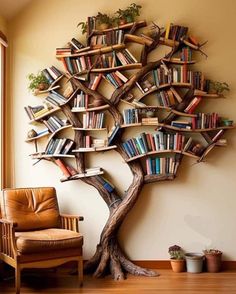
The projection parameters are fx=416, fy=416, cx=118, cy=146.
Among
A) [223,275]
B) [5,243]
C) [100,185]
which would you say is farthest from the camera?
[100,185]

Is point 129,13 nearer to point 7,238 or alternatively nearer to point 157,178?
point 157,178

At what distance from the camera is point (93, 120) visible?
4.64 m

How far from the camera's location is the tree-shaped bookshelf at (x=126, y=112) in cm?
450

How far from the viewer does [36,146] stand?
4820 millimetres

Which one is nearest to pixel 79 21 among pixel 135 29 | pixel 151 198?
pixel 135 29

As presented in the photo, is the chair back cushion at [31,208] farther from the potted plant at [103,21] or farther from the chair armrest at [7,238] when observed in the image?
the potted plant at [103,21]

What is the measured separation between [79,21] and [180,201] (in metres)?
2.35

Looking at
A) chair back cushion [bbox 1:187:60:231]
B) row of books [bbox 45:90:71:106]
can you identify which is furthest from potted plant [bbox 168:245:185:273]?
row of books [bbox 45:90:71:106]

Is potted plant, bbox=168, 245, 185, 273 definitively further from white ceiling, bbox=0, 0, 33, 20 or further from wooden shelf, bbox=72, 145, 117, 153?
white ceiling, bbox=0, 0, 33, 20

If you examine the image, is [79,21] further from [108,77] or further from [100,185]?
[100,185]

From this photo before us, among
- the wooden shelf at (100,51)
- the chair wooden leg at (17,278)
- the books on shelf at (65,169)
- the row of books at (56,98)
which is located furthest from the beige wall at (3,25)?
the chair wooden leg at (17,278)

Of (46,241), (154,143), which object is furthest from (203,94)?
(46,241)

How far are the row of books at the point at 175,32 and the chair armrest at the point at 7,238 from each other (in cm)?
260

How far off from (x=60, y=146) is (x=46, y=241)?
1.25 metres
